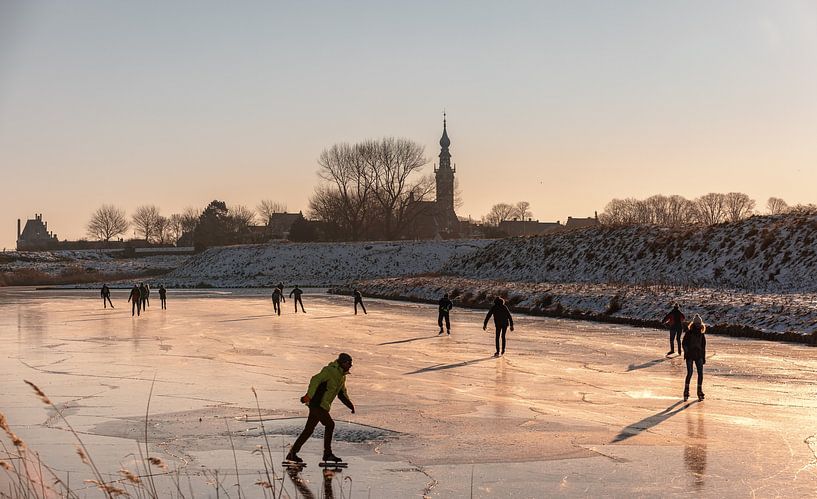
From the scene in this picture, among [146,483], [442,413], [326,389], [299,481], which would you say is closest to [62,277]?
[442,413]

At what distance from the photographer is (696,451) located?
11.4 meters

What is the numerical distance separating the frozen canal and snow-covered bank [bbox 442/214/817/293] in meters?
18.4

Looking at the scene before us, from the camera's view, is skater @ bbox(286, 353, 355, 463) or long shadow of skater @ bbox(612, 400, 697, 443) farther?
long shadow of skater @ bbox(612, 400, 697, 443)

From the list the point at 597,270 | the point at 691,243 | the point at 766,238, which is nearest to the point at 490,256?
the point at 597,270

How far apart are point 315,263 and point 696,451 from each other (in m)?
81.1

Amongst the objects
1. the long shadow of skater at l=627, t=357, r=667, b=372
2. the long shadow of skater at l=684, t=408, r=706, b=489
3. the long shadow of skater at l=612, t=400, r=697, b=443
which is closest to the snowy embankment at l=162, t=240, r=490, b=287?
the long shadow of skater at l=627, t=357, r=667, b=372

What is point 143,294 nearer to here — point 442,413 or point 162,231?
point 442,413

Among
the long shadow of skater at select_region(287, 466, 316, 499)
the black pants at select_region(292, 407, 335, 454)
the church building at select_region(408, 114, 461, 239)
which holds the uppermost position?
the church building at select_region(408, 114, 461, 239)

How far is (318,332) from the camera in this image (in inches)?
1150

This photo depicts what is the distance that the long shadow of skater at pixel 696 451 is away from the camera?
399 inches

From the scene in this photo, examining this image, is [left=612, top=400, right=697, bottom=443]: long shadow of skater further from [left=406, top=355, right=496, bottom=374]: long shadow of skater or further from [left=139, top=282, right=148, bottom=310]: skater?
[left=139, top=282, right=148, bottom=310]: skater

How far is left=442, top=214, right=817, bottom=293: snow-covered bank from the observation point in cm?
4334

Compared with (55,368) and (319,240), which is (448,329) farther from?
(319,240)

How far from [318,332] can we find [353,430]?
16436 millimetres
